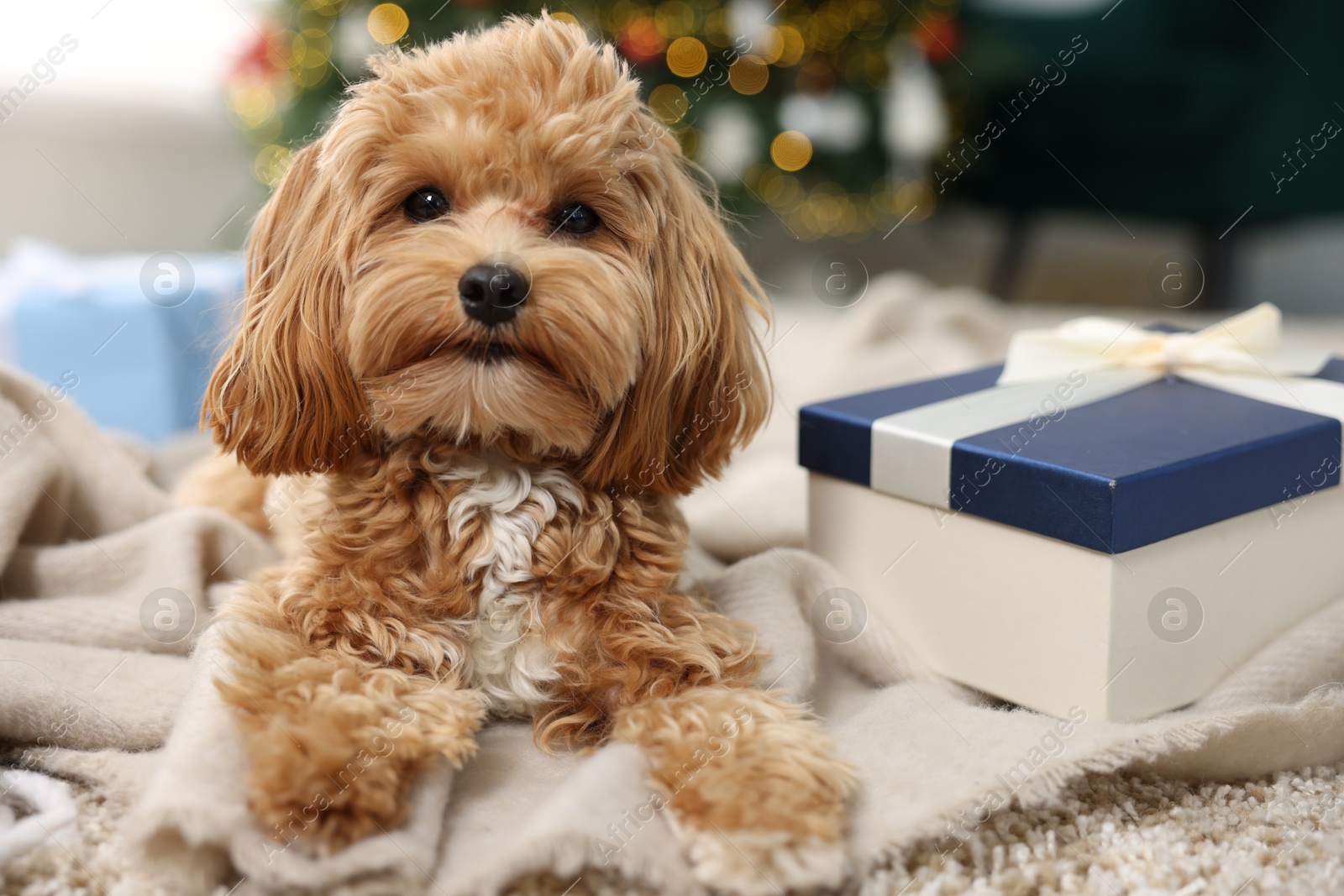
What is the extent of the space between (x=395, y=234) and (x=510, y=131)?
0.19m

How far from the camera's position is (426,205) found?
1414 millimetres

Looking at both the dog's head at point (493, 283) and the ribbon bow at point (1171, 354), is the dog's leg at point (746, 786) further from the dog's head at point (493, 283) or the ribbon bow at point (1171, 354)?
the ribbon bow at point (1171, 354)

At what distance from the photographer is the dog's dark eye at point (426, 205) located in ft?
4.62

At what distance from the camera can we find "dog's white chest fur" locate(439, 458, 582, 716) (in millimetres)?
1402

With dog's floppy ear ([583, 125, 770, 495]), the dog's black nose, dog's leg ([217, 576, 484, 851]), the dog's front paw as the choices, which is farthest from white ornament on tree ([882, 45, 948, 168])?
the dog's front paw

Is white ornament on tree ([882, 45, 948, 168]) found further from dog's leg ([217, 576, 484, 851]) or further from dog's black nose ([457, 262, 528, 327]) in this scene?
dog's leg ([217, 576, 484, 851])

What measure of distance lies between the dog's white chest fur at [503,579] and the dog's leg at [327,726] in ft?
0.20

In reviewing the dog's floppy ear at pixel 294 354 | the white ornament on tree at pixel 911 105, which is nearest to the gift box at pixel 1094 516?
the dog's floppy ear at pixel 294 354

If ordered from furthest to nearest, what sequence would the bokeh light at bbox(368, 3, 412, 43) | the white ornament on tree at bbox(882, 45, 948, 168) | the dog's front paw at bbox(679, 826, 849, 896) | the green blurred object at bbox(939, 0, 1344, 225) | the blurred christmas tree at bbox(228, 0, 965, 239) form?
1. the green blurred object at bbox(939, 0, 1344, 225)
2. the white ornament on tree at bbox(882, 45, 948, 168)
3. the blurred christmas tree at bbox(228, 0, 965, 239)
4. the bokeh light at bbox(368, 3, 412, 43)
5. the dog's front paw at bbox(679, 826, 849, 896)

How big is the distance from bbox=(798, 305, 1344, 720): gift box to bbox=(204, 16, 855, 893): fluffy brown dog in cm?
36

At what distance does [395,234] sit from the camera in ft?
4.49

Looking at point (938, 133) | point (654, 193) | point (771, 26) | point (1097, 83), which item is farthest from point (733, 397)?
point (1097, 83)

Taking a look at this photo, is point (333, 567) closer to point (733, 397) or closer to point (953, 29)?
point (733, 397)

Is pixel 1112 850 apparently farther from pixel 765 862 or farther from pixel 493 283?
pixel 493 283
